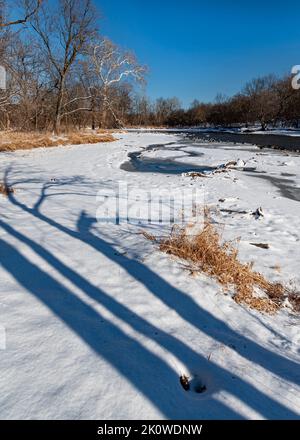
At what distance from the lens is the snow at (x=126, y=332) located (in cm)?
180

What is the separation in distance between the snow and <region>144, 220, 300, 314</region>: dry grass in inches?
5.9

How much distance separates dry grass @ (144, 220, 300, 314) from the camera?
3.18 meters

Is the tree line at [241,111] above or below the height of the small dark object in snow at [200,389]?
above

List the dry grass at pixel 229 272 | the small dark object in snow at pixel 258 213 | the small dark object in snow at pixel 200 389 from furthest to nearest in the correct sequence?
1. the small dark object in snow at pixel 258 213
2. the dry grass at pixel 229 272
3. the small dark object in snow at pixel 200 389

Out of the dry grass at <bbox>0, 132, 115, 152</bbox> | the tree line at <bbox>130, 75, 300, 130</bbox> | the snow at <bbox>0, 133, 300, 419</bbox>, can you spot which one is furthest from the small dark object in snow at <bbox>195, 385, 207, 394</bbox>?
the tree line at <bbox>130, 75, 300, 130</bbox>

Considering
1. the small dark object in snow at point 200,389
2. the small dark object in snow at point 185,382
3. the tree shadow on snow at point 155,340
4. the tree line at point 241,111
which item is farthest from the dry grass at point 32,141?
the tree line at point 241,111

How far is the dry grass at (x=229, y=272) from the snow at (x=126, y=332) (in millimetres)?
149

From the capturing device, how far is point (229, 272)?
3.49 m

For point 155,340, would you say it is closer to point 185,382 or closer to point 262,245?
point 185,382
